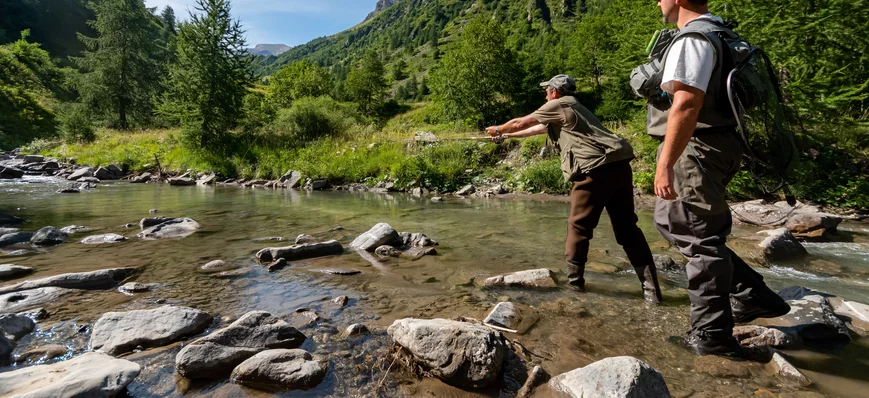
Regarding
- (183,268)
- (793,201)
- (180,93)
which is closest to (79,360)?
(183,268)

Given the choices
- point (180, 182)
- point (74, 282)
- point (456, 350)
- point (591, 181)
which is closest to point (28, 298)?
point (74, 282)

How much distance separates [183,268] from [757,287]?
243 inches

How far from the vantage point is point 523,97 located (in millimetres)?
40000

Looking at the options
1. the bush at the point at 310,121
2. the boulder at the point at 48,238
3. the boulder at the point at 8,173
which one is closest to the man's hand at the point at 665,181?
the boulder at the point at 48,238

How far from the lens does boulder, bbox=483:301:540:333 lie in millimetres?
3150

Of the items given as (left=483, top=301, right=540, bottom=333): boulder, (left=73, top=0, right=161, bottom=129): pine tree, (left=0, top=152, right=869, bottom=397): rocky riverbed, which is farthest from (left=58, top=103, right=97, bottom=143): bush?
(left=483, top=301, right=540, bottom=333): boulder

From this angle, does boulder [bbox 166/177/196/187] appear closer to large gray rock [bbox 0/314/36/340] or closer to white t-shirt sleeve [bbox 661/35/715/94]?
large gray rock [bbox 0/314/36/340]

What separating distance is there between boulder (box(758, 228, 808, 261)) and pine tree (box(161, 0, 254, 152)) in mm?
25227

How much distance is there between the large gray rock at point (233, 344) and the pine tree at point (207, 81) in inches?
929

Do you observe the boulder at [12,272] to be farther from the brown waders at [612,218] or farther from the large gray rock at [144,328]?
the brown waders at [612,218]

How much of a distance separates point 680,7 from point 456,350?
112 inches

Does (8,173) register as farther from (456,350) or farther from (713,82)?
(713,82)

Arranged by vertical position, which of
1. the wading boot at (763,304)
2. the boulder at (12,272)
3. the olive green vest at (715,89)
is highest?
the olive green vest at (715,89)

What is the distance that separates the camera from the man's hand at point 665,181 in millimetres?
2462
